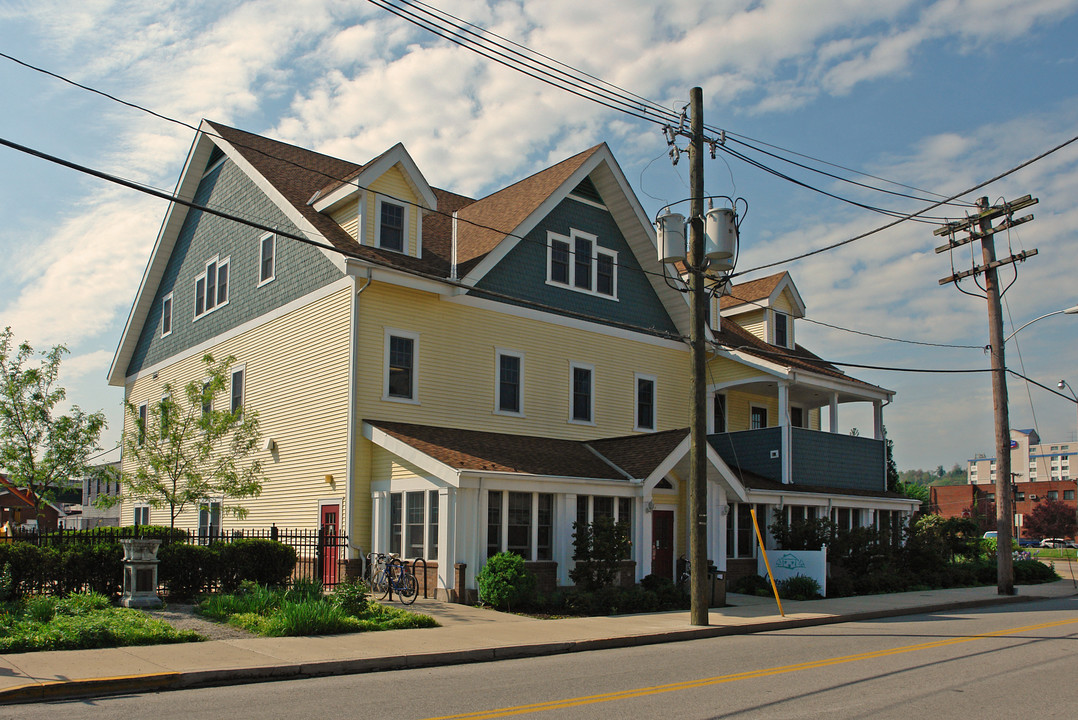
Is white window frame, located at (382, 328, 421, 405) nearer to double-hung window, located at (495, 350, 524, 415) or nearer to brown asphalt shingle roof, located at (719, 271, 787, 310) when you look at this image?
double-hung window, located at (495, 350, 524, 415)

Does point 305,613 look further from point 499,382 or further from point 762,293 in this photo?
point 762,293

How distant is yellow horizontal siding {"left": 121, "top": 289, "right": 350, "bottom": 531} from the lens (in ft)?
69.0

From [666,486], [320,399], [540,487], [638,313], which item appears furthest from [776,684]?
[638,313]

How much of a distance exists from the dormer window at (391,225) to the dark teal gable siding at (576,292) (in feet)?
7.55

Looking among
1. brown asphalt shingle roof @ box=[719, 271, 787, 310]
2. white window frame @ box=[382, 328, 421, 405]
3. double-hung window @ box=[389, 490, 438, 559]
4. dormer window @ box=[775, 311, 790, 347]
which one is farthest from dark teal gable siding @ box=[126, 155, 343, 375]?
dormer window @ box=[775, 311, 790, 347]

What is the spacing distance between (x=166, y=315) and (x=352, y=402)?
13.4m

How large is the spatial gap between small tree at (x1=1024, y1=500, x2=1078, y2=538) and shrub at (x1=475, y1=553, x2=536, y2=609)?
290 ft

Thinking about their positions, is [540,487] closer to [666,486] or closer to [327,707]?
[666,486]

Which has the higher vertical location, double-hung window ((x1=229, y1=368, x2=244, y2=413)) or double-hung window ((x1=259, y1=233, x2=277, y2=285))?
double-hung window ((x1=259, y1=233, x2=277, y2=285))

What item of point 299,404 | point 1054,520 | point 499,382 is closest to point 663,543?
point 499,382

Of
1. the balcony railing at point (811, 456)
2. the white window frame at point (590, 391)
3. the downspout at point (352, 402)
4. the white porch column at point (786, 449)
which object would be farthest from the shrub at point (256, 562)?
the white porch column at point (786, 449)

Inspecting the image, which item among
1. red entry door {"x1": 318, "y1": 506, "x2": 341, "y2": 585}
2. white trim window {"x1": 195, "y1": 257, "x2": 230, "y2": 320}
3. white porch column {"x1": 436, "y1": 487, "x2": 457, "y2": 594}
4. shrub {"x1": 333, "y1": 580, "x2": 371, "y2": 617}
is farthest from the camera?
white trim window {"x1": 195, "y1": 257, "x2": 230, "y2": 320}

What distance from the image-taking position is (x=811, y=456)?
26484mm

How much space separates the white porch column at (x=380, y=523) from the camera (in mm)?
19859
